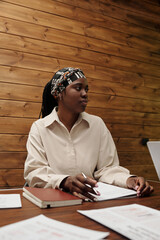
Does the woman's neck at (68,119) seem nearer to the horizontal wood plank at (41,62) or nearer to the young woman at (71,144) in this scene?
the young woman at (71,144)

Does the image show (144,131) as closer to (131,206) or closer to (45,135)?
(45,135)

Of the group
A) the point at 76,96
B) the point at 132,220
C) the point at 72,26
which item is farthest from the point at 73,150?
the point at 72,26

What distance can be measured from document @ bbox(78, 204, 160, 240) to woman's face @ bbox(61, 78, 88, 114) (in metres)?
0.93

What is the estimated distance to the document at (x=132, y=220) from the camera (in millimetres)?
619

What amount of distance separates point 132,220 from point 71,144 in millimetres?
936

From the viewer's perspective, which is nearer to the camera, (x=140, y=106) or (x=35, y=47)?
(x=35, y=47)

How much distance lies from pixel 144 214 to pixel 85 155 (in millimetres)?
852

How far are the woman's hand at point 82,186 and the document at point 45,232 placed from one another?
1.07 feet

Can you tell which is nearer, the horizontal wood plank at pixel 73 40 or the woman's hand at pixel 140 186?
the woman's hand at pixel 140 186

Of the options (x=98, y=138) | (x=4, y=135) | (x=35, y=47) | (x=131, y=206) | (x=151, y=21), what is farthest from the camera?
(x=151, y=21)

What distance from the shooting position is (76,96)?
171 cm

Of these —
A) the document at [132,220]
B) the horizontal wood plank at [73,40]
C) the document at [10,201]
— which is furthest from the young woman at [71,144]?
the horizontal wood plank at [73,40]

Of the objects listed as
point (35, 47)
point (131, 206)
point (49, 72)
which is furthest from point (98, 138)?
point (35, 47)

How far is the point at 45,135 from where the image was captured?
160 centimetres
